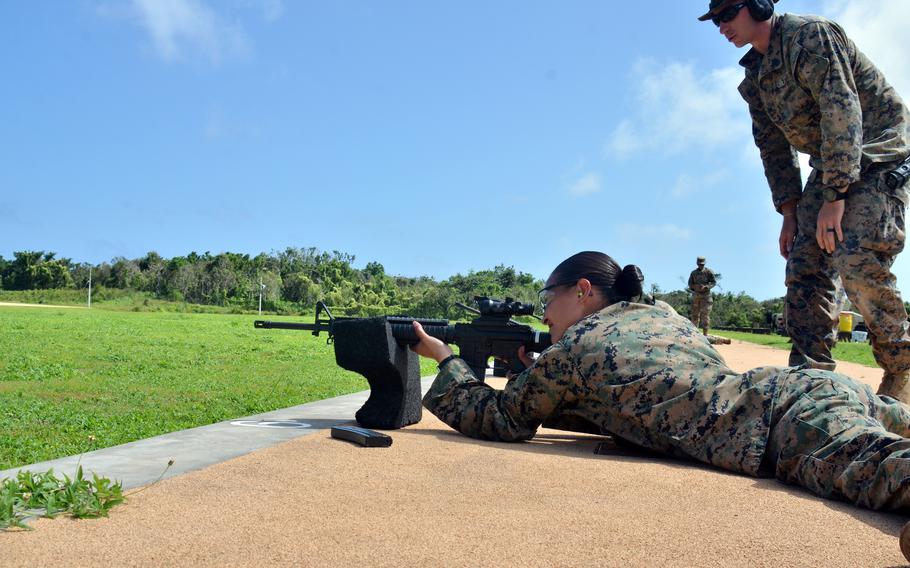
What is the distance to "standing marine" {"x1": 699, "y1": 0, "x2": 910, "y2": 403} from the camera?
14.8 ft

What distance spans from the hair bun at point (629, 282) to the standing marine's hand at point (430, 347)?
1.05 meters

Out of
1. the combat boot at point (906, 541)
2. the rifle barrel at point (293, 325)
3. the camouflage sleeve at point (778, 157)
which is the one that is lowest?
the combat boot at point (906, 541)

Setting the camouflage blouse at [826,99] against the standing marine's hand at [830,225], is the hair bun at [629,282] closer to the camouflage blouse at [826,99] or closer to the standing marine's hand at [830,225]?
the standing marine's hand at [830,225]

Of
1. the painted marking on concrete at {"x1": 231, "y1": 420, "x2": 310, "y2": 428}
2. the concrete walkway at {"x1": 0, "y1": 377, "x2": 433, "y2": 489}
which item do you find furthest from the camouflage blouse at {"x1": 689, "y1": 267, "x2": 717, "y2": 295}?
the painted marking on concrete at {"x1": 231, "y1": 420, "x2": 310, "y2": 428}

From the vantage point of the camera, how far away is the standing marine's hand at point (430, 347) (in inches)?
177

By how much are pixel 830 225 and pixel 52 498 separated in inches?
170

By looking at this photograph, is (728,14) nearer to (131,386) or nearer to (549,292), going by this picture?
(549,292)

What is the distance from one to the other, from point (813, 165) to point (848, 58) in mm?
679

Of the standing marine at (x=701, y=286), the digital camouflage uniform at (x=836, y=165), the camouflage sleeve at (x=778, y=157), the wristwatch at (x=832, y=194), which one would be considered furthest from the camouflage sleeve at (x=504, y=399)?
the standing marine at (x=701, y=286)

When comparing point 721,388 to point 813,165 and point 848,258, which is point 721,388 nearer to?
point 848,258

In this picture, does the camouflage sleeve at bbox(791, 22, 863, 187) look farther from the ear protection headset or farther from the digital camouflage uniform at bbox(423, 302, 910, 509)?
the digital camouflage uniform at bbox(423, 302, 910, 509)

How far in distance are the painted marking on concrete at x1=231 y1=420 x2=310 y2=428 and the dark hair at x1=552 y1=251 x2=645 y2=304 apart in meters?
1.84

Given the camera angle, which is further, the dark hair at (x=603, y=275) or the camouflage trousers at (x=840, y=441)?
the dark hair at (x=603, y=275)

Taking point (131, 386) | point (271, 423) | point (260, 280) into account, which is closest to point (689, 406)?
point (271, 423)
